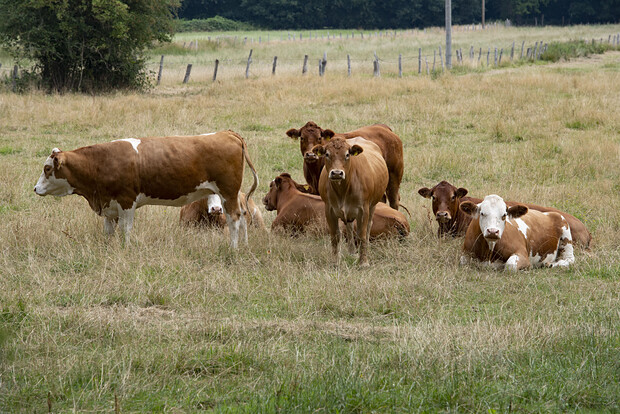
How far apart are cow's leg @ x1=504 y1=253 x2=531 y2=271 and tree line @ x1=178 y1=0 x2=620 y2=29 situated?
81038 mm

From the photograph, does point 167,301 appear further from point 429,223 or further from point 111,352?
point 429,223

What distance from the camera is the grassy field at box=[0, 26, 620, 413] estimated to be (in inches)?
173

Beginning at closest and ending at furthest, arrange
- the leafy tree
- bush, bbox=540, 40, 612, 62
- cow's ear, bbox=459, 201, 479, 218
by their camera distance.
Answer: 1. cow's ear, bbox=459, 201, 479, 218
2. the leafy tree
3. bush, bbox=540, 40, 612, 62

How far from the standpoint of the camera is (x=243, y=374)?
4773 millimetres

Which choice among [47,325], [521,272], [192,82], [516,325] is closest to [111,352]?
[47,325]

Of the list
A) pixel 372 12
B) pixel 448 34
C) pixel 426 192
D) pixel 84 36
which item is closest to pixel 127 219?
pixel 426 192

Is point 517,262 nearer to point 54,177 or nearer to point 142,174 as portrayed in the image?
point 142,174

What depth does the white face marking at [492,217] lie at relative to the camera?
735 centimetres

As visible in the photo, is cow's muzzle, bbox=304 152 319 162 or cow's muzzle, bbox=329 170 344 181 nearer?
cow's muzzle, bbox=329 170 344 181

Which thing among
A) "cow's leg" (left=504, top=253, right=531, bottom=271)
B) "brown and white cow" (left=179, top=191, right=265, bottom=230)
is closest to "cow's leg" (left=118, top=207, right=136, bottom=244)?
"brown and white cow" (left=179, top=191, right=265, bottom=230)

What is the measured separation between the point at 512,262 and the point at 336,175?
6.83 ft

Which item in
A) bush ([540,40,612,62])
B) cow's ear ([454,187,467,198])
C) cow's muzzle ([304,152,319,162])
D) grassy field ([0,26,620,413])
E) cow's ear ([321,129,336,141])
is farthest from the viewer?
bush ([540,40,612,62])

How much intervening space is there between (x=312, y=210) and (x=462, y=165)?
4.34 m

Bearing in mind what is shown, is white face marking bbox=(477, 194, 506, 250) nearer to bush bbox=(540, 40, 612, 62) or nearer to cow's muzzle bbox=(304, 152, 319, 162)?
cow's muzzle bbox=(304, 152, 319, 162)
